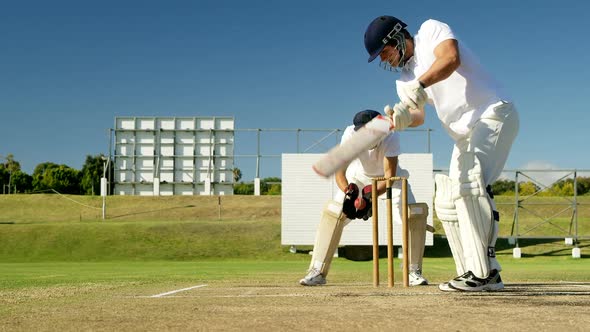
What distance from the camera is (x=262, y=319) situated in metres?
4.06

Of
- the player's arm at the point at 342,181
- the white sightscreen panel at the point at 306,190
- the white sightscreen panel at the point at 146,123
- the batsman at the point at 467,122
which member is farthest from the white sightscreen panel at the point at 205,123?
the batsman at the point at 467,122

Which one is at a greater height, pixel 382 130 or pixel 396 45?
pixel 396 45

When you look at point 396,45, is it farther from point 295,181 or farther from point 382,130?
point 295,181

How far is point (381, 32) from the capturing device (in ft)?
19.0

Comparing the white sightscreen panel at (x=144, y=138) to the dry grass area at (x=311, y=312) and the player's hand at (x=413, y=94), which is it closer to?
the dry grass area at (x=311, y=312)

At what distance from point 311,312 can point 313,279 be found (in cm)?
322

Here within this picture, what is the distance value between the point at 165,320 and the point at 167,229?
31.8 m

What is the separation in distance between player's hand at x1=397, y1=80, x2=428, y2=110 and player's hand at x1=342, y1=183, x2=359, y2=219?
2.49 m

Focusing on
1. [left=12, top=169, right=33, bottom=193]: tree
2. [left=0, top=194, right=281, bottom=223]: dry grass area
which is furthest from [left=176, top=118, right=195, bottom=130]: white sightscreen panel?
[left=12, top=169, right=33, bottom=193]: tree

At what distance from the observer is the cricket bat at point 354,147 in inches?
214

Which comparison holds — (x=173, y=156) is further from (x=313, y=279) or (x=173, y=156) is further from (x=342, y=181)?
(x=313, y=279)

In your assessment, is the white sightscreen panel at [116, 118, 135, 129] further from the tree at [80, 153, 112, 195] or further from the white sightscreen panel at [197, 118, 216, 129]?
the tree at [80, 153, 112, 195]

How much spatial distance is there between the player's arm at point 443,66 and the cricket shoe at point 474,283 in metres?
1.51

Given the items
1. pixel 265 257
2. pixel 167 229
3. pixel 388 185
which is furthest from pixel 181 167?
pixel 388 185
